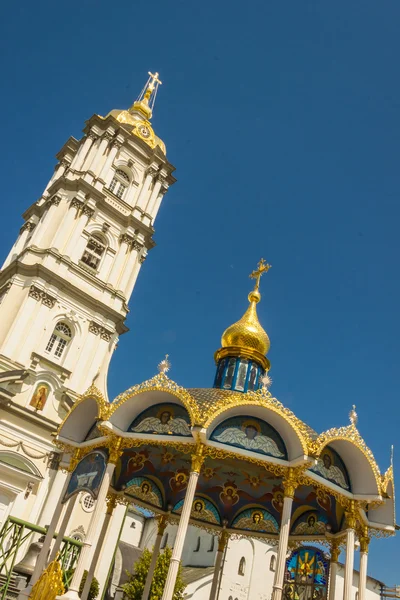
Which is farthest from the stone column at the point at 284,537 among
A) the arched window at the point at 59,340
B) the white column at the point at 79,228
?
the white column at the point at 79,228

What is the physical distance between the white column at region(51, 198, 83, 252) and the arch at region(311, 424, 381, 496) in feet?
79.6

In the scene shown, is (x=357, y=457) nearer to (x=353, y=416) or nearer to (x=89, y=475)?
(x=353, y=416)

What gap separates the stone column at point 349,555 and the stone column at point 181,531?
3.92 meters

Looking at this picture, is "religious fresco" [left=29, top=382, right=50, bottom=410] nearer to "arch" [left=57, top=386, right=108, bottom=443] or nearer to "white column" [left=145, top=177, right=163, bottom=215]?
"arch" [left=57, top=386, right=108, bottom=443]

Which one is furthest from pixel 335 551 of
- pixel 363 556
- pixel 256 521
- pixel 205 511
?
pixel 205 511

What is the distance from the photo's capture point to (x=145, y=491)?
703 inches

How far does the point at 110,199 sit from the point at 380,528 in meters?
28.9

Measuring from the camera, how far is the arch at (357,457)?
41.4 ft

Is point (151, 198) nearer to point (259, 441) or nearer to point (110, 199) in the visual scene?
point (110, 199)

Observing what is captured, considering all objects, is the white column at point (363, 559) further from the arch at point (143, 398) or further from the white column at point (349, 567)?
the arch at point (143, 398)

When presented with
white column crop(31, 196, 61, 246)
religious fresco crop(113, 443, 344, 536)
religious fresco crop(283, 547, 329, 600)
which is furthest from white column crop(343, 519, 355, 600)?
white column crop(31, 196, 61, 246)

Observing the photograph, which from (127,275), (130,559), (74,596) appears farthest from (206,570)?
(74,596)

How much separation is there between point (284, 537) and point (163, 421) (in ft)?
13.2

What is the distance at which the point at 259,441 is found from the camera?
41.5ft
